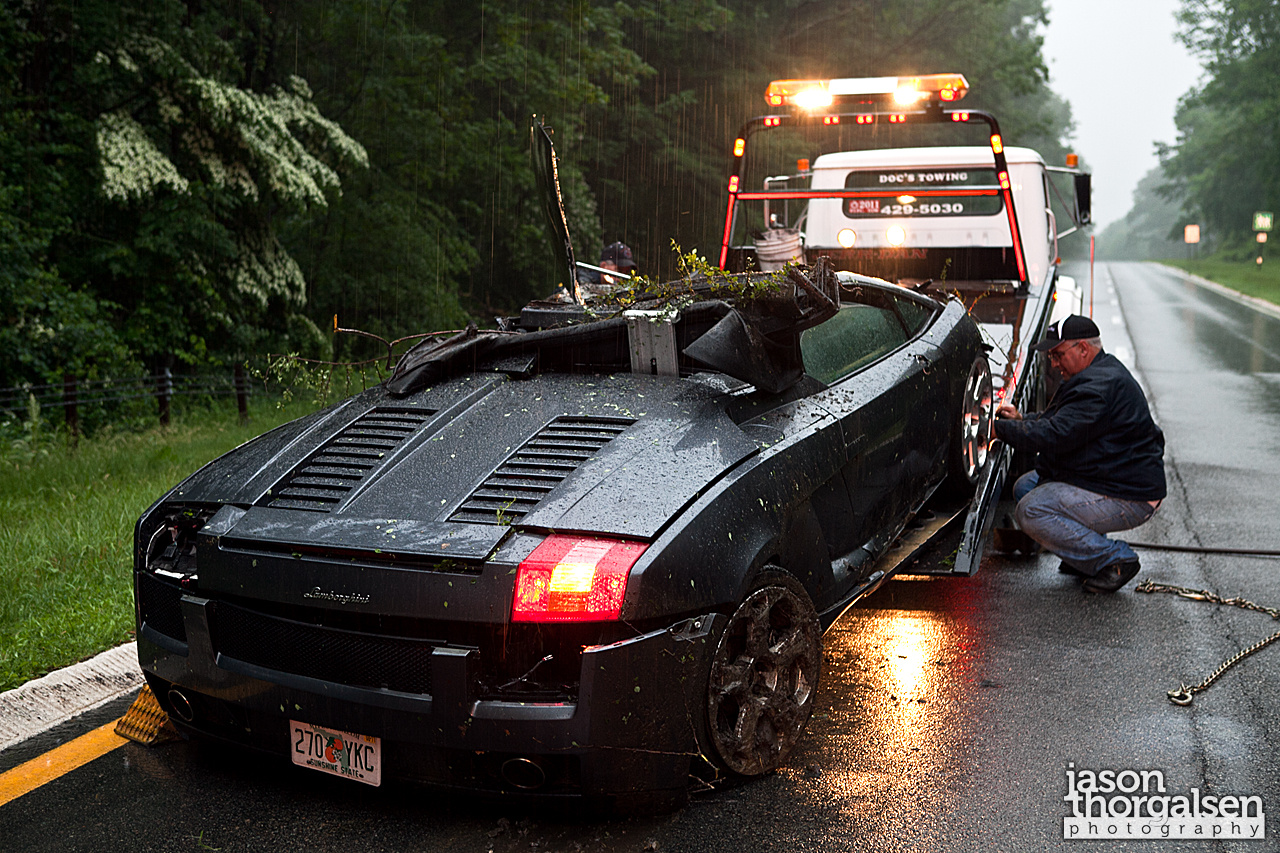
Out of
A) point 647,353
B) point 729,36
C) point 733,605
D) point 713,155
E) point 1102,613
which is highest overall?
point 729,36

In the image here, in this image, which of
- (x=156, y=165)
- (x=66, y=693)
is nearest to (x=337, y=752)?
(x=66, y=693)

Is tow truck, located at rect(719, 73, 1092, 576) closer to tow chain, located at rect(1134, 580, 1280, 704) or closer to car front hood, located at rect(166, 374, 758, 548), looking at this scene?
tow chain, located at rect(1134, 580, 1280, 704)

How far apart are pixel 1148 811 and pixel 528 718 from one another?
192cm

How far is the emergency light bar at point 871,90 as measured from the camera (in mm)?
8234

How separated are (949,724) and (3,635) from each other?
3.91 m

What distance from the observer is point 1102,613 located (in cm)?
538

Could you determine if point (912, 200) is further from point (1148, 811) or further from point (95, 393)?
A: point (95, 393)

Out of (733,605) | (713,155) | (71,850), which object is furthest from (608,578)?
(713,155)

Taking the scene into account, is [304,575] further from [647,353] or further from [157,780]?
[647,353]

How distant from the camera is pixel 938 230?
1126cm

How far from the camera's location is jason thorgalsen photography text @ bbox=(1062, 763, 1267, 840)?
328 cm

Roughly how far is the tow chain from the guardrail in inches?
350

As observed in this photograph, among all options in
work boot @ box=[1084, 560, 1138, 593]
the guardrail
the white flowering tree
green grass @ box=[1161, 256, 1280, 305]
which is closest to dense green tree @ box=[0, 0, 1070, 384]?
the white flowering tree

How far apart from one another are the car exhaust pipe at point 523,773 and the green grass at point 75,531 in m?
2.36
